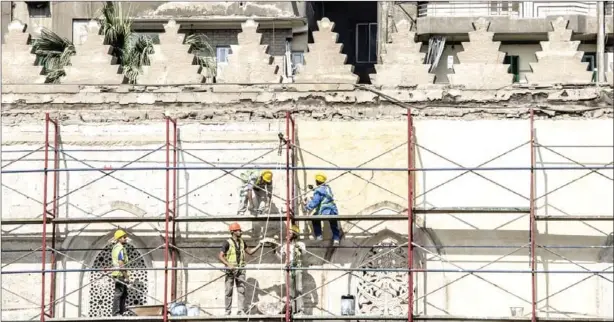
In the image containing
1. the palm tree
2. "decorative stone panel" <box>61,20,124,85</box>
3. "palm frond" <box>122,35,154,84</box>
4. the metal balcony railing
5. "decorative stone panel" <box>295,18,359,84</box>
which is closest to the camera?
"decorative stone panel" <box>295,18,359,84</box>

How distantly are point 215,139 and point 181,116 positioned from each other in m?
0.60

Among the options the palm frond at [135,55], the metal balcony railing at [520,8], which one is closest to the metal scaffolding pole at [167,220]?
the palm frond at [135,55]

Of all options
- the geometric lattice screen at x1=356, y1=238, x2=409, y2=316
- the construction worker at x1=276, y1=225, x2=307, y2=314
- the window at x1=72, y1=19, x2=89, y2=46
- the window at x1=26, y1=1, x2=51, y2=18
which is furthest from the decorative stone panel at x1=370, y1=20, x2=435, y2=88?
the window at x1=26, y1=1, x2=51, y2=18

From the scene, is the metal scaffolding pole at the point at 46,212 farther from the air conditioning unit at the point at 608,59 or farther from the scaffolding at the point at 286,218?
the air conditioning unit at the point at 608,59

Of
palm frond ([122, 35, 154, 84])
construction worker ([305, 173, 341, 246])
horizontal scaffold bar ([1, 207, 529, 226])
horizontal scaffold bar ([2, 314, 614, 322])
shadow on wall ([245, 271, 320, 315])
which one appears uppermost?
palm frond ([122, 35, 154, 84])

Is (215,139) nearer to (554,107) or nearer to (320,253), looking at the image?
(320,253)

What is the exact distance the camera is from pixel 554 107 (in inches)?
1041

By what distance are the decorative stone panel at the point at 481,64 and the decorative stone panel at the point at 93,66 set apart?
4.85 metres

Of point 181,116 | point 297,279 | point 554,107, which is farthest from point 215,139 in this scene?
point 554,107

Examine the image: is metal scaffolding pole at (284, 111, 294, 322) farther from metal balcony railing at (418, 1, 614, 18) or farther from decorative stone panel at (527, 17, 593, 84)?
metal balcony railing at (418, 1, 614, 18)

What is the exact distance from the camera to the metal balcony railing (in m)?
41.2

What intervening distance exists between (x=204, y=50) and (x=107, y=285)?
13.0 metres

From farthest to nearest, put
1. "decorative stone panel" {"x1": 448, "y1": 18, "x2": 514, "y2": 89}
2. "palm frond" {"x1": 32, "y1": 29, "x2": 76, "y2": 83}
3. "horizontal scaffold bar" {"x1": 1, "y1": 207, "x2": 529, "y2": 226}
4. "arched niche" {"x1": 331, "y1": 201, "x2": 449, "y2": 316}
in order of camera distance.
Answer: "palm frond" {"x1": 32, "y1": 29, "x2": 76, "y2": 83} → "decorative stone panel" {"x1": 448, "y1": 18, "x2": 514, "y2": 89} → "arched niche" {"x1": 331, "y1": 201, "x2": 449, "y2": 316} → "horizontal scaffold bar" {"x1": 1, "y1": 207, "x2": 529, "y2": 226}

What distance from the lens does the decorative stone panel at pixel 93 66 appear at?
Result: 89.5ft
